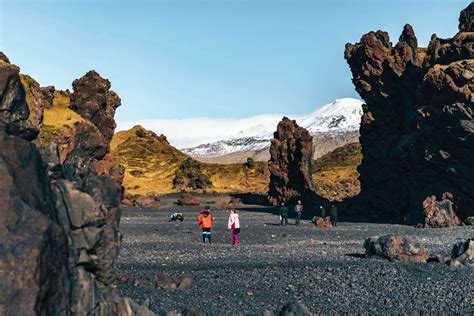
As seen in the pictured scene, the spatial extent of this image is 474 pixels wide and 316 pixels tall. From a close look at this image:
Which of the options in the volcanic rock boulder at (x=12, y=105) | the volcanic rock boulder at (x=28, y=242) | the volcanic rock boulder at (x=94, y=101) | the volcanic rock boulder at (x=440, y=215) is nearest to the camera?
the volcanic rock boulder at (x=28, y=242)

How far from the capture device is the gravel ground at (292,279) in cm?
1792

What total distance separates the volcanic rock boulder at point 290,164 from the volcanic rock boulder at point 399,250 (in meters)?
63.2

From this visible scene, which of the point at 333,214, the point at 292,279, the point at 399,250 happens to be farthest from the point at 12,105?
the point at 333,214

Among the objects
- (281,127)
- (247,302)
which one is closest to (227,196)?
(281,127)

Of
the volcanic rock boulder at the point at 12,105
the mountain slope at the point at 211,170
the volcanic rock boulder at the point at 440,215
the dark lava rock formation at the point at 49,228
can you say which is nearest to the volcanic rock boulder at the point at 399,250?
the dark lava rock formation at the point at 49,228

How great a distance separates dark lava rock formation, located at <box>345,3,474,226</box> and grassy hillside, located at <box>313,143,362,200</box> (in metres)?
25.5

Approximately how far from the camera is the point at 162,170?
144000 millimetres

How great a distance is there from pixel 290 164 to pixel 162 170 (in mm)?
54867

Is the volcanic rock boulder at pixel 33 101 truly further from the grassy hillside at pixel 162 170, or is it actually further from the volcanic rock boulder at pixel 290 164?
the grassy hillside at pixel 162 170

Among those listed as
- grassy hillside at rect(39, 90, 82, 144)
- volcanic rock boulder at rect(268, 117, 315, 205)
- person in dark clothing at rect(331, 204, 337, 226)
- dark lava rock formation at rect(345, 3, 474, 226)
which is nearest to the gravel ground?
person in dark clothing at rect(331, 204, 337, 226)

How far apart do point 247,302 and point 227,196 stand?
9287 cm

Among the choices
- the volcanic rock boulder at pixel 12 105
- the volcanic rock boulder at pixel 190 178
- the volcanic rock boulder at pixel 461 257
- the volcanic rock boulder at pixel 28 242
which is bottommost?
the volcanic rock boulder at pixel 461 257

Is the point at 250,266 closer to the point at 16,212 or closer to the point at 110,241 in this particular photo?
the point at 110,241

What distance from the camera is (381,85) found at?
74.0m
